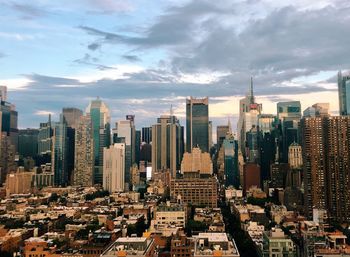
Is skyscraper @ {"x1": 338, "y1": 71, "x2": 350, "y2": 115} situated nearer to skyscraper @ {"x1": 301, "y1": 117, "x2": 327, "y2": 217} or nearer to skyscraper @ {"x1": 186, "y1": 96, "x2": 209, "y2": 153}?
skyscraper @ {"x1": 301, "y1": 117, "x2": 327, "y2": 217}

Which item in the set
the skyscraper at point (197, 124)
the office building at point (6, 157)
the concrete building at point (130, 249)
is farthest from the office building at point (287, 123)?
the concrete building at point (130, 249)

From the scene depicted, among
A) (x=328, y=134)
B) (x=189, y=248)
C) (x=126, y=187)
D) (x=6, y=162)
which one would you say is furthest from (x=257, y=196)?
(x=6, y=162)

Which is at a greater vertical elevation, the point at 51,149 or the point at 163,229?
the point at 51,149

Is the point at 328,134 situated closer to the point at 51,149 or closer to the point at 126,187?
the point at 126,187

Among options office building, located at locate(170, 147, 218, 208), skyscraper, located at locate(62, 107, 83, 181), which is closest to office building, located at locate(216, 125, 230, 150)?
skyscraper, located at locate(62, 107, 83, 181)

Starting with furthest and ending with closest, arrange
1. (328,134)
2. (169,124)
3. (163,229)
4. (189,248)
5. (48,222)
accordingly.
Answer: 1. (169,124)
2. (328,134)
3. (48,222)
4. (163,229)
5. (189,248)

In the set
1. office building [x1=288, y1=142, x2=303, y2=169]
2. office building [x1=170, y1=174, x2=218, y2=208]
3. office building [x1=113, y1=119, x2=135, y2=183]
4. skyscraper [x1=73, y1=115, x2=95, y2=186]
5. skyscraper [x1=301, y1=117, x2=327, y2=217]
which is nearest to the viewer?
skyscraper [x1=301, y1=117, x2=327, y2=217]

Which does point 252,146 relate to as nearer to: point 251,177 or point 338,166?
point 251,177
